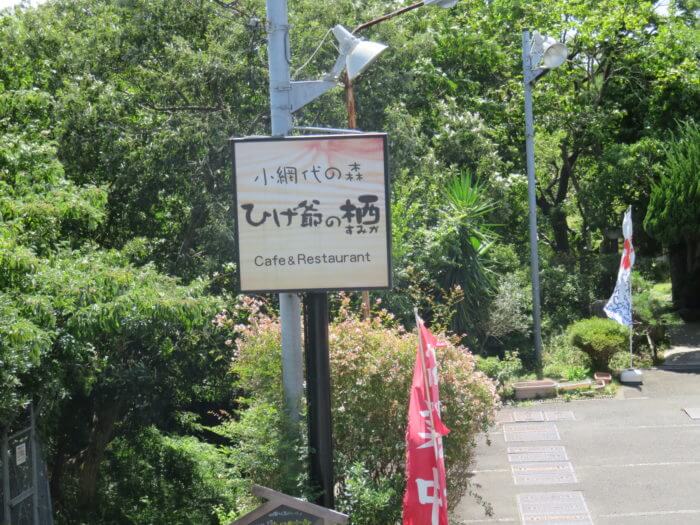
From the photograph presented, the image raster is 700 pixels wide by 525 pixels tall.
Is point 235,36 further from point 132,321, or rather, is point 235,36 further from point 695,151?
point 695,151

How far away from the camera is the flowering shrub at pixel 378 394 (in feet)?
31.1

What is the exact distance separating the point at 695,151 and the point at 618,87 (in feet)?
16.9

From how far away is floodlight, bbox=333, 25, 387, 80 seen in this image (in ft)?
30.2

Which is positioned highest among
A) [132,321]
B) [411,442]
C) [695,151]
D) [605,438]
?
[695,151]

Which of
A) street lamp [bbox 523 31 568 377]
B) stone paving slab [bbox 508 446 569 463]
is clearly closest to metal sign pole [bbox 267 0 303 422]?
stone paving slab [bbox 508 446 569 463]

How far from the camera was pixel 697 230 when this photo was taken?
22.1m

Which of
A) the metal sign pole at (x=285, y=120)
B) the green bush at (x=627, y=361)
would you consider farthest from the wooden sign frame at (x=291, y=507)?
the green bush at (x=627, y=361)

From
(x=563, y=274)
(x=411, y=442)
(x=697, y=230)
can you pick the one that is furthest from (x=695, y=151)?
(x=411, y=442)

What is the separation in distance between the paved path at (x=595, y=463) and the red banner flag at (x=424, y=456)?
98.7 inches

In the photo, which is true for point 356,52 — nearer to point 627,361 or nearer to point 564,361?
point 564,361

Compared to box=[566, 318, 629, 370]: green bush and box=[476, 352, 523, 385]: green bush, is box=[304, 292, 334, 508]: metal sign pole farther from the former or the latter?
box=[566, 318, 629, 370]: green bush

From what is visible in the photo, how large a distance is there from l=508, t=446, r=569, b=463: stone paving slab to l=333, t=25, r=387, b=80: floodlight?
648cm

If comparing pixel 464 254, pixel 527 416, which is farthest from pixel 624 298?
pixel 527 416

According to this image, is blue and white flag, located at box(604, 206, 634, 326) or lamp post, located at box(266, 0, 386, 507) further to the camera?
blue and white flag, located at box(604, 206, 634, 326)
